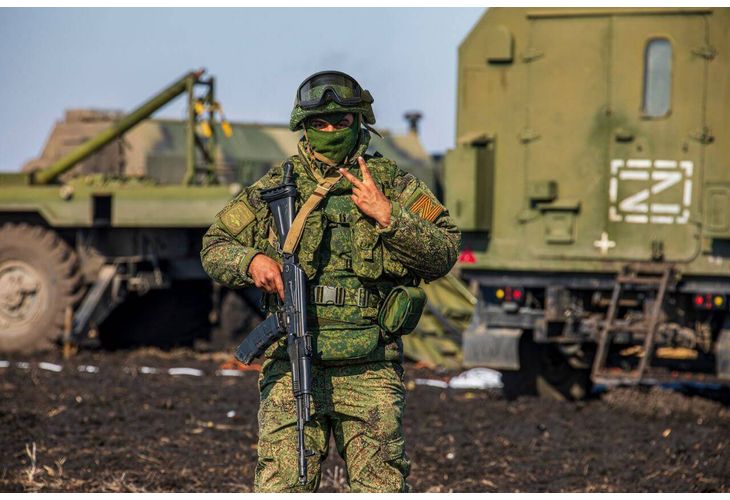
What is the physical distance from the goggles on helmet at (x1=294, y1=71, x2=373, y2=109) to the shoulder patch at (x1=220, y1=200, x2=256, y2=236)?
0.47 metres

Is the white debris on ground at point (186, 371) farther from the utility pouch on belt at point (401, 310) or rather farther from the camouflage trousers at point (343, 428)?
the utility pouch on belt at point (401, 310)

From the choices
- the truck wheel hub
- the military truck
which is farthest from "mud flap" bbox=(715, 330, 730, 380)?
the truck wheel hub

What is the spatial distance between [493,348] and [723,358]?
5.69 ft

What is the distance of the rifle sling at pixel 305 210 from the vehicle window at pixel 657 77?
18.1 ft

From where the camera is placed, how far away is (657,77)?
10.3 meters

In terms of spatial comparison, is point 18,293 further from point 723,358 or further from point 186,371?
point 723,358

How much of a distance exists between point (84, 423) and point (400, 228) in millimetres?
5301

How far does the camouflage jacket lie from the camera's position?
5.25 metres

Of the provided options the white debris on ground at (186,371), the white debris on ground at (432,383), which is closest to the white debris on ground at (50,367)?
the white debris on ground at (186,371)

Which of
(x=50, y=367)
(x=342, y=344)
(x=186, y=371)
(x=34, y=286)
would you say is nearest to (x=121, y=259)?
(x=34, y=286)

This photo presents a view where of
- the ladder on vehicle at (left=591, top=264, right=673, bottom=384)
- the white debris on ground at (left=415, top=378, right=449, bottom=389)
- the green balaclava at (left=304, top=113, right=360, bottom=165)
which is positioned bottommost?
the white debris on ground at (left=415, top=378, right=449, bottom=389)

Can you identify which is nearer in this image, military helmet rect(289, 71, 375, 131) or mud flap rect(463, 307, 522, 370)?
military helmet rect(289, 71, 375, 131)

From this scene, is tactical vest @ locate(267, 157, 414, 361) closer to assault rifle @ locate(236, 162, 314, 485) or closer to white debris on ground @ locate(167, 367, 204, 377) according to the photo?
assault rifle @ locate(236, 162, 314, 485)

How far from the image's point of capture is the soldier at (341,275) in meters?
5.23
